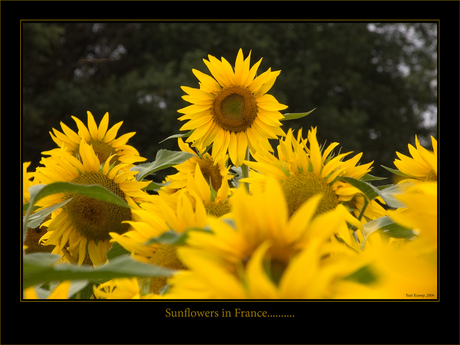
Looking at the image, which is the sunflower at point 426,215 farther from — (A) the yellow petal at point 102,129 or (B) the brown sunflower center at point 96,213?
(A) the yellow petal at point 102,129

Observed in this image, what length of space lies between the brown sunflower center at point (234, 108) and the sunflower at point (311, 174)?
0.20m

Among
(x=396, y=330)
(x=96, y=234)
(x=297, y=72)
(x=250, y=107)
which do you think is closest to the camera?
(x=396, y=330)

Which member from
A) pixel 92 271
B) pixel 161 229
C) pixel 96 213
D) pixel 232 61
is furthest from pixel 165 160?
pixel 232 61

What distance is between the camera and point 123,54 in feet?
26.5

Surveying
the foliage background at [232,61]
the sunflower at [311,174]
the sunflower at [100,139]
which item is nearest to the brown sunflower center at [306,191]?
the sunflower at [311,174]

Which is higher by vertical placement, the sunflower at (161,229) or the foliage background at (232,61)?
the foliage background at (232,61)

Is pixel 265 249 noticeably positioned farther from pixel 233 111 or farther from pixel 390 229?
pixel 233 111

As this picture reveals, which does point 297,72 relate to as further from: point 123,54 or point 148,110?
point 123,54

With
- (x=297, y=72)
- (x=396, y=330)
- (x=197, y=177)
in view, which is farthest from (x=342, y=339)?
(x=297, y=72)

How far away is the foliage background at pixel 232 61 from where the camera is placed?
6.77 meters

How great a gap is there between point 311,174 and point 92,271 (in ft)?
1.08

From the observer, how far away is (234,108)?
774mm
